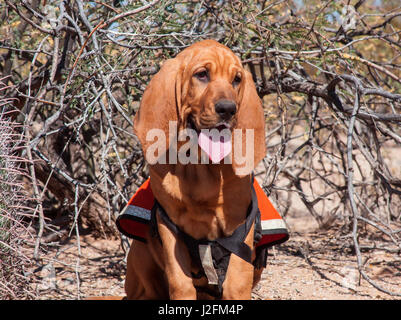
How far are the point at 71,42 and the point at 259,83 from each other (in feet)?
4.95

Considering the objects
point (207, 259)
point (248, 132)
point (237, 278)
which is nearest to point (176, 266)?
point (207, 259)

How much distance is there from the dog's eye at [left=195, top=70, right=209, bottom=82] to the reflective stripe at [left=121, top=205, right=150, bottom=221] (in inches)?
33.4

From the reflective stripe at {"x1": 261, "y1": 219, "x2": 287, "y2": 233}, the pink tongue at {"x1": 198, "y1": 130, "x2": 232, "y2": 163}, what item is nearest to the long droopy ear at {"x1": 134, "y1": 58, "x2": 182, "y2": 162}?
the pink tongue at {"x1": 198, "y1": 130, "x2": 232, "y2": 163}

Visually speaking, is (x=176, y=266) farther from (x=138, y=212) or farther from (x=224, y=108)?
(x=224, y=108)

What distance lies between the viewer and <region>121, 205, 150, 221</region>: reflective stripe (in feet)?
10.3

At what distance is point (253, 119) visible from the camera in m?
2.91

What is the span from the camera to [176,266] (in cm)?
281

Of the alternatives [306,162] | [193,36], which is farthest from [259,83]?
[306,162]

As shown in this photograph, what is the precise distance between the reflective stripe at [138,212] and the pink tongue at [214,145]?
654 mm

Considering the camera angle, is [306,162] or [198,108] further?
[306,162]

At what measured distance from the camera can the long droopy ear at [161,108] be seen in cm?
277

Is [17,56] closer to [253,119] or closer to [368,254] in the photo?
[253,119]

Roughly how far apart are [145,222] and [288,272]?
1689mm

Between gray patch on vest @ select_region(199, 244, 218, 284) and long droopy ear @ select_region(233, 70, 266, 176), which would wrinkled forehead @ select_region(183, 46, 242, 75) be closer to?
long droopy ear @ select_region(233, 70, 266, 176)
